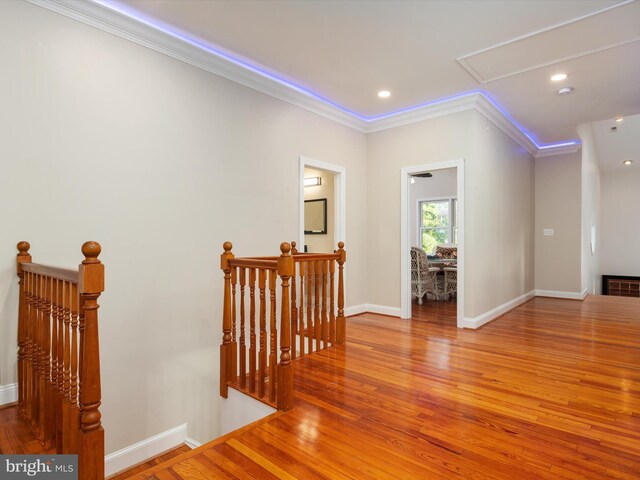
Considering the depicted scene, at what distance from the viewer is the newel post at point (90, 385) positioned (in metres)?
1.55

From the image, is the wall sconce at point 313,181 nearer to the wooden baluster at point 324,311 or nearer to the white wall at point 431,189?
the wooden baluster at point 324,311

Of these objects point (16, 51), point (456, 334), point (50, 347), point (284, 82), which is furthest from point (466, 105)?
point (50, 347)

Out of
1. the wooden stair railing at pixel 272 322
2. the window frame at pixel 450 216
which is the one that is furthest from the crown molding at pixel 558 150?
the wooden stair railing at pixel 272 322

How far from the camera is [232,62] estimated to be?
351 cm

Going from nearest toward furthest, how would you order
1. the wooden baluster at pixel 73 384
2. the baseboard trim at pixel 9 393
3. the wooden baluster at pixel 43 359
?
the wooden baluster at pixel 73 384
the wooden baluster at pixel 43 359
the baseboard trim at pixel 9 393

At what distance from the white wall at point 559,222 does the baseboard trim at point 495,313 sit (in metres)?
0.65

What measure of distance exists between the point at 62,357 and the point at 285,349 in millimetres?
1284

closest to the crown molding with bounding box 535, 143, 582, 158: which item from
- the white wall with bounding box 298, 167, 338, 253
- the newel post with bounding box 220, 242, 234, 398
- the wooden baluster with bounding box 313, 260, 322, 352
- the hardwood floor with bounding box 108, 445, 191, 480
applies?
the white wall with bounding box 298, 167, 338, 253

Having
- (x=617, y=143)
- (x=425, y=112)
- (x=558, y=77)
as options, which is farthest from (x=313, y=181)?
(x=617, y=143)

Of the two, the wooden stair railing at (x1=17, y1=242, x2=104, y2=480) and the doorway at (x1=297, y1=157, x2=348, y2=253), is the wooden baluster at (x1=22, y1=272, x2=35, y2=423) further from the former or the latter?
the doorway at (x1=297, y1=157, x2=348, y2=253)

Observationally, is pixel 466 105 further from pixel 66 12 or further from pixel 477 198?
pixel 66 12

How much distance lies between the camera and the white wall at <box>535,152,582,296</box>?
22.5 feet

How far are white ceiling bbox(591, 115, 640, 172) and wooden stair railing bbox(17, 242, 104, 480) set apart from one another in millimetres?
8060

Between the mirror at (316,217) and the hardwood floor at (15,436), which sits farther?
the mirror at (316,217)
